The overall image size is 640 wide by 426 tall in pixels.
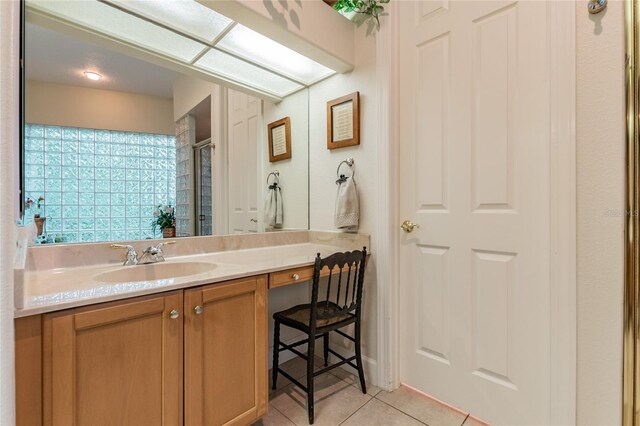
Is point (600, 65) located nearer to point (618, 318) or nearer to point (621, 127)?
point (621, 127)

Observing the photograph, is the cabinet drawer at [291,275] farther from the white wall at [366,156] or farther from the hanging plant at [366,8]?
the hanging plant at [366,8]

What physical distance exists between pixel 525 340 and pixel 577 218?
59cm

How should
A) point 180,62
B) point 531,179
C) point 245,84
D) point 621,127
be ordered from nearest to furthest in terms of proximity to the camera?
1. point 621,127
2. point 531,179
3. point 180,62
4. point 245,84

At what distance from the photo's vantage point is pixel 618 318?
43.5 inches

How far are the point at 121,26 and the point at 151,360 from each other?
154cm

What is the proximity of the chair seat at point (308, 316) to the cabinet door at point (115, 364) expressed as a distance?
641 mm

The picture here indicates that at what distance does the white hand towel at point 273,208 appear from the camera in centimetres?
209

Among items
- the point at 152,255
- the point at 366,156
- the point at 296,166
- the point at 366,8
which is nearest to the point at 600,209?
the point at 366,156

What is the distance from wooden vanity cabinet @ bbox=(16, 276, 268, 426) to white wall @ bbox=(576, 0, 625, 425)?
52.8 inches

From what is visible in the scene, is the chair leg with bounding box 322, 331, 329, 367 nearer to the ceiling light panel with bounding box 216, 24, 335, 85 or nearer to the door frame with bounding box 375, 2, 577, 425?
the door frame with bounding box 375, 2, 577, 425

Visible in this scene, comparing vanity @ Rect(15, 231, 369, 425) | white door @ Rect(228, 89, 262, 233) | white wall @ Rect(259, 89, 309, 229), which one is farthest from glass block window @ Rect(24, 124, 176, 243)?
white wall @ Rect(259, 89, 309, 229)

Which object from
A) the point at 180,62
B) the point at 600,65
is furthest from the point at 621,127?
the point at 180,62

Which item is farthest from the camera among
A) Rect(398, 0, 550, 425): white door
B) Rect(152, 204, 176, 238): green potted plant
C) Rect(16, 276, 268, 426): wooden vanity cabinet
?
Rect(152, 204, 176, 238): green potted plant

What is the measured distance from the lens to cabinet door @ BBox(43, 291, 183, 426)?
2.73 ft
